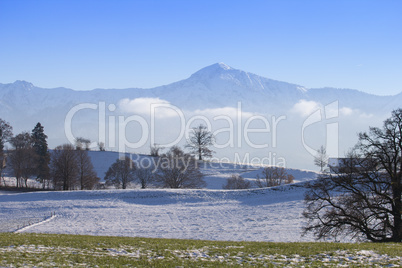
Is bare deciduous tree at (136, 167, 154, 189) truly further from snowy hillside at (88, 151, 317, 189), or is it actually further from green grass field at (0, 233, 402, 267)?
green grass field at (0, 233, 402, 267)

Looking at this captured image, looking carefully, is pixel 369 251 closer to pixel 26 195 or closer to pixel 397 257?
pixel 397 257

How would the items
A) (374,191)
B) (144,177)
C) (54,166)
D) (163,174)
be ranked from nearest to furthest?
(374,191) → (54,166) → (163,174) → (144,177)

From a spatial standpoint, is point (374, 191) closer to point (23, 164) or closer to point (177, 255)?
point (177, 255)

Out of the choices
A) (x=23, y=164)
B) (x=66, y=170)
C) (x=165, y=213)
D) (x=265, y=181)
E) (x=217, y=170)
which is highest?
(x=23, y=164)

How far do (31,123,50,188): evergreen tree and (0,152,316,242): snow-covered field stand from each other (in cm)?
2263

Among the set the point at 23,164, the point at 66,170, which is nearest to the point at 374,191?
the point at 66,170

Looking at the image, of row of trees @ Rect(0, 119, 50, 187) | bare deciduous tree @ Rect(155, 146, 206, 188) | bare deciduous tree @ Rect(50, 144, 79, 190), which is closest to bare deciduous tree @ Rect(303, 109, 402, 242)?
bare deciduous tree @ Rect(155, 146, 206, 188)

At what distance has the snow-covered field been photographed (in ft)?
101

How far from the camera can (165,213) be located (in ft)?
129

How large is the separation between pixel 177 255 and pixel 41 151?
67235 mm

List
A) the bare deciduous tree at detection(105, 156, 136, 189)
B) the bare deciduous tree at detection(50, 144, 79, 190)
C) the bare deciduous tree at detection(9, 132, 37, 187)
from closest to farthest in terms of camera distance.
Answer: the bare deciduous tree at detection(50, 144, 79, 190)
the bare deciduous tree at detection(105, 156, 136, 189)
the bare deciduous tree at detection(9, 132, 37, 187)

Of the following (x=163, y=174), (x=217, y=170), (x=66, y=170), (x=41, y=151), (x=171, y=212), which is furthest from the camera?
(x=217, y=170)

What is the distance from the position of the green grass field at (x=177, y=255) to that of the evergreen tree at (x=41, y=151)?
59.1 meters

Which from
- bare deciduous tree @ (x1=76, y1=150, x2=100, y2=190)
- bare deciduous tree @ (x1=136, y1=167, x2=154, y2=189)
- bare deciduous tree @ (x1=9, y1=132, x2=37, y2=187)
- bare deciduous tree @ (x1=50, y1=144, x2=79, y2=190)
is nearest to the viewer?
bare deciduous tree @ (x1=50, y1=144, x2=79, y2=190)
